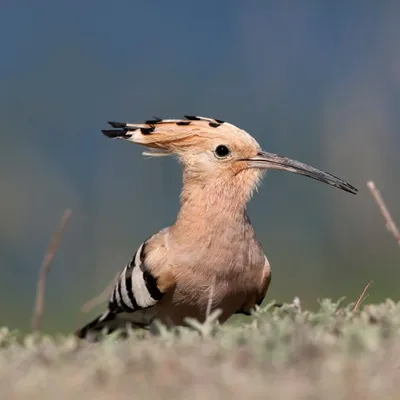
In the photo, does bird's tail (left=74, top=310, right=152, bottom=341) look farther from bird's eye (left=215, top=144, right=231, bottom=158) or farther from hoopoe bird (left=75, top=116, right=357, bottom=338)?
bird's eye (left=215, top=144, right=231, bottom=158)

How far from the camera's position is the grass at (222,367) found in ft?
3.12

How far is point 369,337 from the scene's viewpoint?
1072 mm

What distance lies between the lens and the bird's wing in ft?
7.09

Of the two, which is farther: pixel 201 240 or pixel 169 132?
pixel 169 132

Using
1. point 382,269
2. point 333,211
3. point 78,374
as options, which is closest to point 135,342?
point 78,374

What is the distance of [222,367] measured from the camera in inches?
40.2

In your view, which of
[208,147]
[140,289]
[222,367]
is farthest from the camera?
[208,147]

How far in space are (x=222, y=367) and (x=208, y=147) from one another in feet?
4.41

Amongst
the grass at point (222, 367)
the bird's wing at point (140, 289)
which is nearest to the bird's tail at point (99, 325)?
the bird's wing at point (140, 289)

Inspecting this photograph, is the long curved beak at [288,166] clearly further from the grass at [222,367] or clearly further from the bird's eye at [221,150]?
the grass at [222,367]

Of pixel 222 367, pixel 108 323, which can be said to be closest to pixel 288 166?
pixel 108 323

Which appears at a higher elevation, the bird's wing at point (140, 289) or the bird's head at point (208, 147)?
the bird's head at point (208, 147)

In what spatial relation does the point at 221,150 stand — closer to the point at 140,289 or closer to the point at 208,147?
the point at 208,147

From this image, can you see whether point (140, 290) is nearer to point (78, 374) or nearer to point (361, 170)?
point (78, 374)
